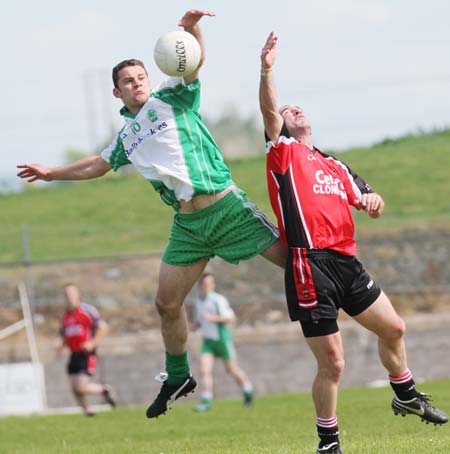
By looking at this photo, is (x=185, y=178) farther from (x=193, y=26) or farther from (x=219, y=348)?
(x=219, y=348)

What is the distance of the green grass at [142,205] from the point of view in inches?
1113

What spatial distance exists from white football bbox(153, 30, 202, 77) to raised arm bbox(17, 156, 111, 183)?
121cm

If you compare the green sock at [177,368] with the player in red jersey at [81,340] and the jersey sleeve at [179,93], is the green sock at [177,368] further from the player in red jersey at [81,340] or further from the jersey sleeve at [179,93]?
the player in red jersey at [81,340]

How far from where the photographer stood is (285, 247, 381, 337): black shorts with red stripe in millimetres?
8016

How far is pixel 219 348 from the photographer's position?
18.7m

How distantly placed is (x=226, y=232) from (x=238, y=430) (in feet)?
16.4

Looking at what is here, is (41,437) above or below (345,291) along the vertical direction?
below

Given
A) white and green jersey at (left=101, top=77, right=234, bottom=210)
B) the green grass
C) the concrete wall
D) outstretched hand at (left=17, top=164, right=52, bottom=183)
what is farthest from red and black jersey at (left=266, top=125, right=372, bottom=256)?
the green grass

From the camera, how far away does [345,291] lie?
8.25 m

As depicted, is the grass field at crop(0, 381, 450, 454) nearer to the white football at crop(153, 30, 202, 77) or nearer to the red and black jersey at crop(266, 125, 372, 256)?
the red and black jersey at crop(266, 125, 372, 256)

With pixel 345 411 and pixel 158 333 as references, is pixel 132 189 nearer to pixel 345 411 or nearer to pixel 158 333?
pixel 158 333

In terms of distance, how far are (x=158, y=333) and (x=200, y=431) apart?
939cm

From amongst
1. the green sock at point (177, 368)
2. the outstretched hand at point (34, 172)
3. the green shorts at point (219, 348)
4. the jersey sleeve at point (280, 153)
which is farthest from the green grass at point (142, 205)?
the jersey sleeve at point (280, 153)

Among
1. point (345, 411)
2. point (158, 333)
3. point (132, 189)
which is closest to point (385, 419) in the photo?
point (345, 411)
